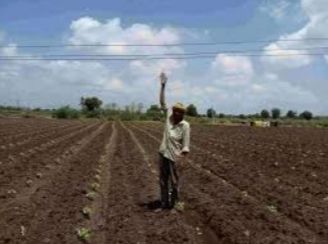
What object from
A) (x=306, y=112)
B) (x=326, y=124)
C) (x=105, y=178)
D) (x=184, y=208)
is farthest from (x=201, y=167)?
(x=306, y=112)

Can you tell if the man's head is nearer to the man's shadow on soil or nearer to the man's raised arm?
the man's raised arm

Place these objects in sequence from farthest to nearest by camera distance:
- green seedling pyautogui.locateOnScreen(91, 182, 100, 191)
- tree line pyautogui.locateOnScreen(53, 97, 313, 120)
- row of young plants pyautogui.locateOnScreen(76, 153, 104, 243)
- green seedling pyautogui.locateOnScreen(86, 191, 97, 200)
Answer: tree line pyautogui.locateOnScreen(53, 97, 313, 120) → green seedling pyautogui.locateOnScreen(91, 182, 100, 191) → green seedling pyautogui.locateOnScreen(86, 191, 97, 200) → row of young plants pyautogui.locateOnScreen(76, 153, 104, 243)

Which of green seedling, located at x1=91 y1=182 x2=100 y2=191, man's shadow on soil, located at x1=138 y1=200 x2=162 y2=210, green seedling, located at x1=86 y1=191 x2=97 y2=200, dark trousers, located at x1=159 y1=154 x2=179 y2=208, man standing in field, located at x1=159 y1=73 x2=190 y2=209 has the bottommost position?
green seedling, located at x1=91 y1=182 x2=100 y2=191

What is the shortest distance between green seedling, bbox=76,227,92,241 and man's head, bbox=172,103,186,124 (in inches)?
112

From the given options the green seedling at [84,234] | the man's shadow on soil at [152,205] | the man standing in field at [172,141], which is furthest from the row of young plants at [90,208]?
the man standing in field at [172,141]

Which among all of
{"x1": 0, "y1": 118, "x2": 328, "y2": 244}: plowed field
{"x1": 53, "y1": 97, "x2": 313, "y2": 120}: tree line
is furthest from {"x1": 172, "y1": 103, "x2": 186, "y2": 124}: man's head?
{"x1": 53, "y1": 97, "x2": 313, "y2": 120}: tree line

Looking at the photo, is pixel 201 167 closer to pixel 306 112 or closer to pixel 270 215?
pixel 270 215

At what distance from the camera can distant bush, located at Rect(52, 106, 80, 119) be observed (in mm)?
134125

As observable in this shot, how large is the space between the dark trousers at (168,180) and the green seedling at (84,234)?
2.36 m

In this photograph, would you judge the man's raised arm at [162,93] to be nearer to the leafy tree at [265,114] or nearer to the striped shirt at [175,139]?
the striped shirt at [175,139]

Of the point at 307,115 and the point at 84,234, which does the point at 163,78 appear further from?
the point at 307,115

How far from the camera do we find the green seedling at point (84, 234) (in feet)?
34.8

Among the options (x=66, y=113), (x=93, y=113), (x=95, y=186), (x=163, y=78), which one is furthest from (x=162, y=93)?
(x=93, y=113)

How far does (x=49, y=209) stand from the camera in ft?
44.1
